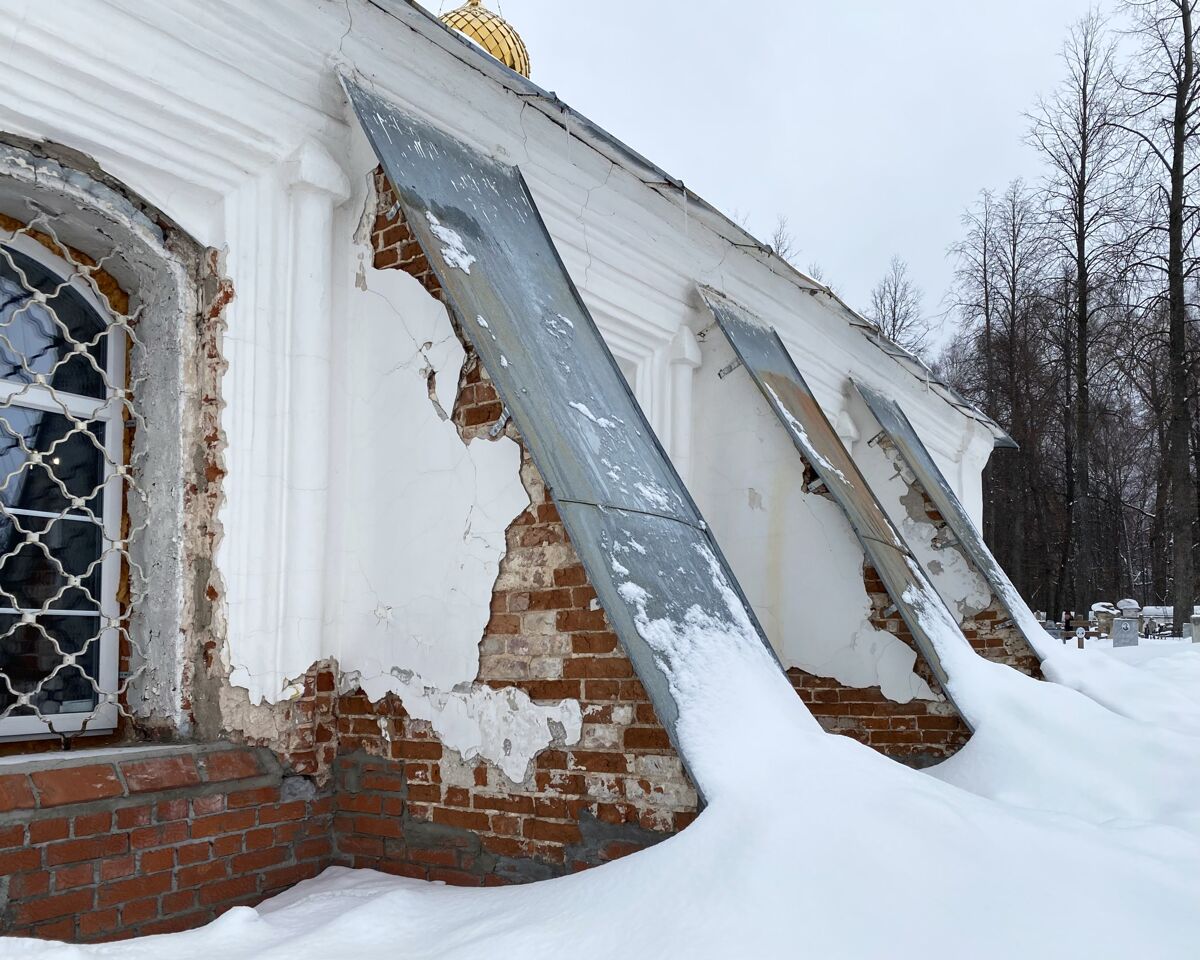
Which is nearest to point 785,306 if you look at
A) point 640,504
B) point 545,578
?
point 640,504

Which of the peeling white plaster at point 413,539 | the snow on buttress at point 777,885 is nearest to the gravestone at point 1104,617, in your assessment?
the snow on buttress at point 777,885

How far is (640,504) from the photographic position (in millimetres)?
3377

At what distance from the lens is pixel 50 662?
3.03 metres

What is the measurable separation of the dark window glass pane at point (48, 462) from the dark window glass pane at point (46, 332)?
116 millimetres

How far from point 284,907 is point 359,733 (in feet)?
2.07

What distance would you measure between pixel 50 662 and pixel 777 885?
2191 millimetres

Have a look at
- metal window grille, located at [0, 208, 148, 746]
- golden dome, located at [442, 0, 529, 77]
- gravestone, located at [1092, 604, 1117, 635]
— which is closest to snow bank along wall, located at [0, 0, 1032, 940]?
metal window grille, located at [0, 208, 148, 746]

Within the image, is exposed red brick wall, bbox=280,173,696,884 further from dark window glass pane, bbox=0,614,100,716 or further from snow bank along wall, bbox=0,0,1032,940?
dark window glass pane, bbox=0,614,100,716

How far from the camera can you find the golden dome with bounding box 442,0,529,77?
24.4 feet

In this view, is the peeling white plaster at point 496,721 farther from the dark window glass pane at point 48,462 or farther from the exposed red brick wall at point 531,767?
the dark window glass pane at point 48,462

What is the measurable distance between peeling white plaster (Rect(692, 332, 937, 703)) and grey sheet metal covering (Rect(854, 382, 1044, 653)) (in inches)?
73.8

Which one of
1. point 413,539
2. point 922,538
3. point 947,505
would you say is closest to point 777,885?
point 413,539

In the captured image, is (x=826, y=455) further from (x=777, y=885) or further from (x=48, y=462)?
(x=48, y=462)

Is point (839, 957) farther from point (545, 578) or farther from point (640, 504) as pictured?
point (640, 504)
